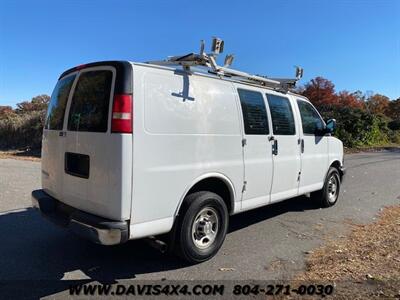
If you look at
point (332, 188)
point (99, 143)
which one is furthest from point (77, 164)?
point (332, 188)

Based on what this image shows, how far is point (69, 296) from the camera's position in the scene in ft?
12.2

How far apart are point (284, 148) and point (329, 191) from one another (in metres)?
2.24

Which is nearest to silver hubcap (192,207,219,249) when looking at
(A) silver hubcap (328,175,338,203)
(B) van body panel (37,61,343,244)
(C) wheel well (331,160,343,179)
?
(B) van body panel (37,61,343,244)

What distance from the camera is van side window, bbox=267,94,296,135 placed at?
229 inches

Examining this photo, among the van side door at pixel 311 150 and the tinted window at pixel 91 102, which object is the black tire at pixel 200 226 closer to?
the tinted window at pixel 91 102

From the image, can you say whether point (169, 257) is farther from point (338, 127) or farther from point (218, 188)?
point (338, 127)

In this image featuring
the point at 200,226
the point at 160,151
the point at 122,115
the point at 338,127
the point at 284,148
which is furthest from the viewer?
the point at 338,127

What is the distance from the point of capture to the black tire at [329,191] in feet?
24.3

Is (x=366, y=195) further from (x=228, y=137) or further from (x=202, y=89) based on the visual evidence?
(x=202, y=89)

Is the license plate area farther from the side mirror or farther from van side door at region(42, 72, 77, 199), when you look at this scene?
the side mirror

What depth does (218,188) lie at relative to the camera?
498 cm

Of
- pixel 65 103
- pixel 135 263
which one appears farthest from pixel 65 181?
pixel 135 263

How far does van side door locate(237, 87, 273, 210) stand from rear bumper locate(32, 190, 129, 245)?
2.04 metres

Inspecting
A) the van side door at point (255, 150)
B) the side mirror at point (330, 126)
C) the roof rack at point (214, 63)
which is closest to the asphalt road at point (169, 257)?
the van side door at point (255, 150)
